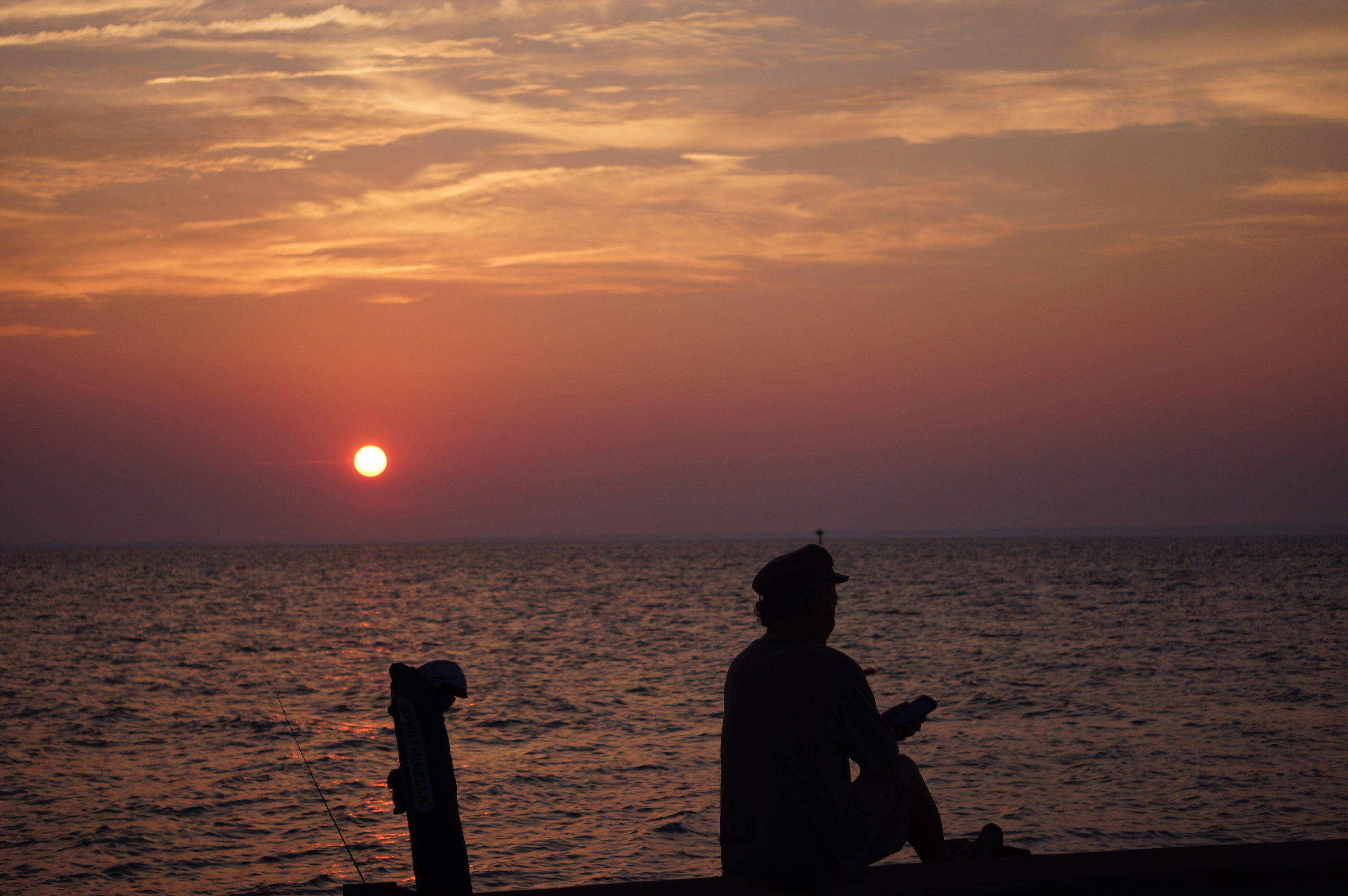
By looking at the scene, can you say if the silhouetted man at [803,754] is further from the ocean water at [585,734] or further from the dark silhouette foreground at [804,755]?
the ocean water at [585,734]

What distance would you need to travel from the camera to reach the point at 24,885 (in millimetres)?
10984

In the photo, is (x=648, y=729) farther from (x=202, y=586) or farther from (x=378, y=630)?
(x=202, y=586)

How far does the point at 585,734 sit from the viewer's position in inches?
747

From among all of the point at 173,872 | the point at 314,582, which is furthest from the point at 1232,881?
the point at 314,582

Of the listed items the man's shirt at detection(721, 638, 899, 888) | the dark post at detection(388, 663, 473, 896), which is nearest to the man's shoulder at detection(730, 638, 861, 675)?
the man's shirt at detection(721, 638, 899, 888)

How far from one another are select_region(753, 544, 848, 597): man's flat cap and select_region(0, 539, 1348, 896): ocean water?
800 cm

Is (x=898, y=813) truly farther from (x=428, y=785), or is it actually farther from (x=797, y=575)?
(x=428, y=785)

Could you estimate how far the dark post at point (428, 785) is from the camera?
12.3ft

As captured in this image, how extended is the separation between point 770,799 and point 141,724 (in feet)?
66.7

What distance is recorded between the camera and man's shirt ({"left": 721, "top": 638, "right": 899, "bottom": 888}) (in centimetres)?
354

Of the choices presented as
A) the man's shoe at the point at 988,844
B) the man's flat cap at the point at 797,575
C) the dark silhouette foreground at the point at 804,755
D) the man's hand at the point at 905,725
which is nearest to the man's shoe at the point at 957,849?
the man's shoe at the point at 988,844

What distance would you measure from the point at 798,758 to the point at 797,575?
1.94 feet

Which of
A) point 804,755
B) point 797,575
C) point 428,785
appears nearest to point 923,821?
point 804,755

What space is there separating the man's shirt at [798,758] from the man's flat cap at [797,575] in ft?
0.54
